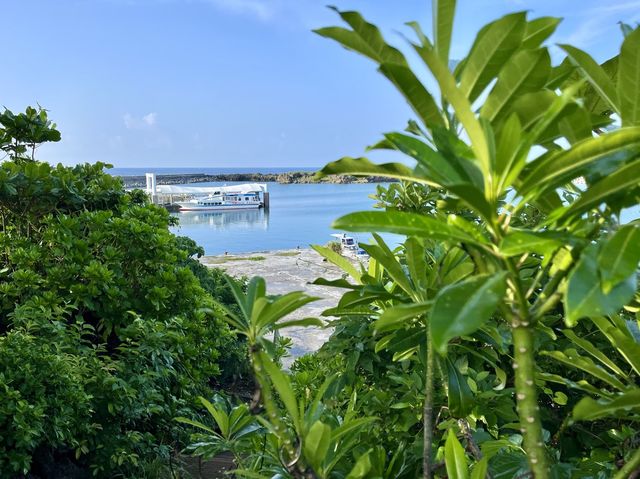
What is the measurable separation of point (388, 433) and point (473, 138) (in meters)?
0.96

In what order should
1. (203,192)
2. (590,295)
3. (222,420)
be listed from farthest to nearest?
1. (203,192)
2. (222,420)
3. (590,295)

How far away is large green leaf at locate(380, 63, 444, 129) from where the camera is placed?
0.51m

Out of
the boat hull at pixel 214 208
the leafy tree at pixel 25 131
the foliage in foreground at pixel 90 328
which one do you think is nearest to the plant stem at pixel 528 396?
the foliage in foreground at pixel 90 328

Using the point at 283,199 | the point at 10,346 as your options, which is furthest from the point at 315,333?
the point at 283,199

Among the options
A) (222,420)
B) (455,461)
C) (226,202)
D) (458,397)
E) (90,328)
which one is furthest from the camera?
(226,202)

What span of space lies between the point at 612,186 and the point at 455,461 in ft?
1.40

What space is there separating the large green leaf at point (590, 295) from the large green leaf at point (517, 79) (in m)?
0.21

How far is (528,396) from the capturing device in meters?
0.48

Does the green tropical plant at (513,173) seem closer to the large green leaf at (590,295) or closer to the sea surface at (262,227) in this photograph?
the large green leaf at (590,295)

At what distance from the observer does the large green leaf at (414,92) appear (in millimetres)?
506

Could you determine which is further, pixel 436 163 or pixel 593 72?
pixel 593 72

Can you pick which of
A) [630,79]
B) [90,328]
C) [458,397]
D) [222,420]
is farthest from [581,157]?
[90,328]

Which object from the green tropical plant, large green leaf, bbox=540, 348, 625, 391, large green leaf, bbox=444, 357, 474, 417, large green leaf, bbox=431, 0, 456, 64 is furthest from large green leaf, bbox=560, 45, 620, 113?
large green leaf, bbox=444, 357, 474, 417

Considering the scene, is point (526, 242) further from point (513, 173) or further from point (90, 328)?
point (90, 328)
